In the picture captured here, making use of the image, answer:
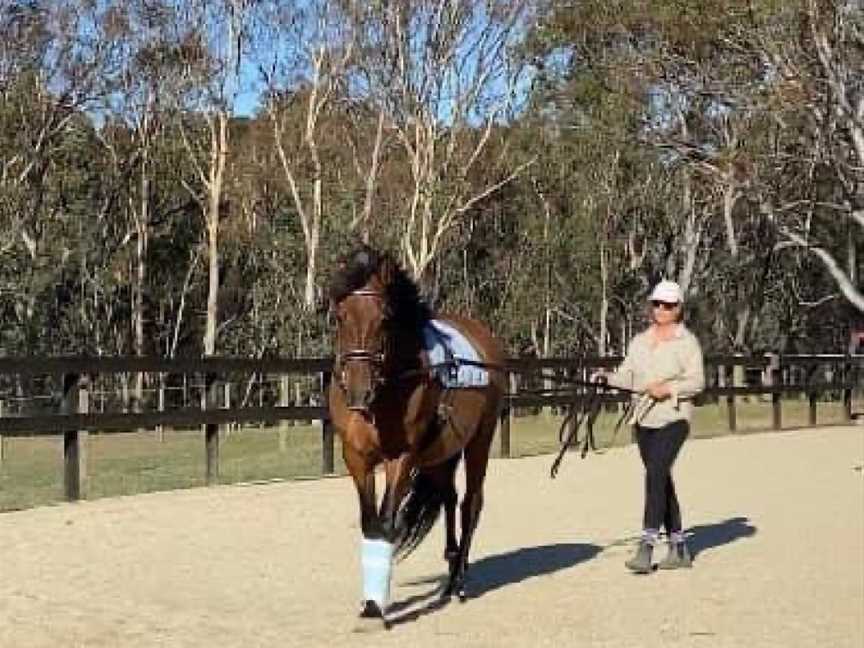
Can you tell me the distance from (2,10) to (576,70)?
15.1 metres

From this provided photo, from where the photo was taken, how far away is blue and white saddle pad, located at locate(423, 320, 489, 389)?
8250 mm

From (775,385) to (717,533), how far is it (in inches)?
599

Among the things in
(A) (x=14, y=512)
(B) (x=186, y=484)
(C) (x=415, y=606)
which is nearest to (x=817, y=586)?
(C) (x=415, y=606)

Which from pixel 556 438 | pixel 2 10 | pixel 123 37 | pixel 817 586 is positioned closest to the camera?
pixel 817 586

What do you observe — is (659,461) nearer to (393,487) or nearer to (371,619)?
(393,487)

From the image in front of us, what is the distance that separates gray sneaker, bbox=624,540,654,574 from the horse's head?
296 centimetres

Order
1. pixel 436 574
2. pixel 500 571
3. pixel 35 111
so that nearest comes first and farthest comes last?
pixel 436 574 < pixel 500 571 < pixel 35 111

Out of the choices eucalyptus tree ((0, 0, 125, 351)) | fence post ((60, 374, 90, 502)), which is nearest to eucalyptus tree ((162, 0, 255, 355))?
eucalyptus tree ((0, 0, 125, 351))

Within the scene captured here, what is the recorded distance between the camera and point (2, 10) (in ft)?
128

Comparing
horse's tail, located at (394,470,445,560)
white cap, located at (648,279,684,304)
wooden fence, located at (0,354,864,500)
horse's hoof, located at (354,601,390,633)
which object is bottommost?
horse's hoof, located at (354,601,390,633)

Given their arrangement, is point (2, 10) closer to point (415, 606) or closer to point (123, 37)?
point (123, 37)

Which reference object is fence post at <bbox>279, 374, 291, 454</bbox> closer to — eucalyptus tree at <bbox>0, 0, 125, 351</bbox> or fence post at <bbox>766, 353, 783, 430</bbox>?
fence post at <bbox>766, 353, 783, 430</bbox>

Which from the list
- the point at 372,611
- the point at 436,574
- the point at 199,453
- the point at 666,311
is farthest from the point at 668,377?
the point at 199,453

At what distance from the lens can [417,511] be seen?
8.88m
